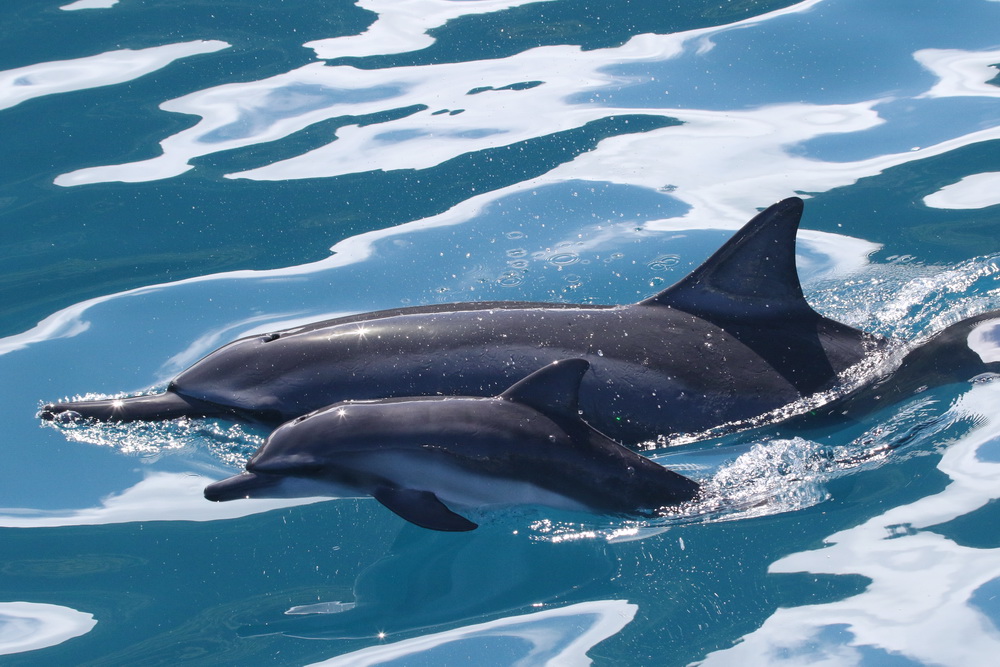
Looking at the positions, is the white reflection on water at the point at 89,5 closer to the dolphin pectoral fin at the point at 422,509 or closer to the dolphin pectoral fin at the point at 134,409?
the dolphin pectoral fin at the point at 134,409

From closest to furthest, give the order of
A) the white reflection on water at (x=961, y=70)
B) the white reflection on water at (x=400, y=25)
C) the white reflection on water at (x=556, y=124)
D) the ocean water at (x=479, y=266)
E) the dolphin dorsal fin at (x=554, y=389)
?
the ocean water at (x=479, y=266) < the dolphin dorsal fin at (x=554, y=389) < the white reflection on water at (x=556, y=124) < the white reflection on water at (x=961, y=70) < the white reflection on water at (x=400, y=25)

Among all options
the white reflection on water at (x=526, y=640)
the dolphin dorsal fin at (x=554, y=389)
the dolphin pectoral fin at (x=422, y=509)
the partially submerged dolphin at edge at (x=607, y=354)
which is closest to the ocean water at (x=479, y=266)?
the white reflection on water at (x=526, y=640)

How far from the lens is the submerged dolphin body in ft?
19.2

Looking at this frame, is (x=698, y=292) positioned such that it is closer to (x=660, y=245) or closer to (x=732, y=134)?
(x=660, y=245)

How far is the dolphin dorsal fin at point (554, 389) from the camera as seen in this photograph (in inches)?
205

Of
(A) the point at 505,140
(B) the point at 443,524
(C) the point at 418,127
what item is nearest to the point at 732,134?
(A) the point at 505,140

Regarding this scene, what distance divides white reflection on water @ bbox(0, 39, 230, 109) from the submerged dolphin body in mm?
6164

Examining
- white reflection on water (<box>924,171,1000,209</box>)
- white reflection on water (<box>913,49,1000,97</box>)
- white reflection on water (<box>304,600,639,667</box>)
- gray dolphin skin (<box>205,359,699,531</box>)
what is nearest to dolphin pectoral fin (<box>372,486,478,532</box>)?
gray dolphin skin (<box>205,359,699,531</box>)

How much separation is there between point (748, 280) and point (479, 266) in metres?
2.64

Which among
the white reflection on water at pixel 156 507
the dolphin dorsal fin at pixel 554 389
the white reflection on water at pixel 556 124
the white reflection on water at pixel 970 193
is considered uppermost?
the white reflection on water at pixel 556 124

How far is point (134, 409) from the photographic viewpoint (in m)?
6.41

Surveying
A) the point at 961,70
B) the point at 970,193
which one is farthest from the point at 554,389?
the point at 961,70

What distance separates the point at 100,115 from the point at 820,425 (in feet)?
26.7

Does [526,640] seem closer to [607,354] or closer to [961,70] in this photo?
[607,354]
